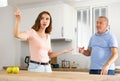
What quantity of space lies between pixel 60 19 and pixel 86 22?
595 mm

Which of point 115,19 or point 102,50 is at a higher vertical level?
point 115,19

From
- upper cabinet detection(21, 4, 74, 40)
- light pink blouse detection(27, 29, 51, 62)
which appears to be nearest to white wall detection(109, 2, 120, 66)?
upper cabinet detection(21, 4, 74, 40)

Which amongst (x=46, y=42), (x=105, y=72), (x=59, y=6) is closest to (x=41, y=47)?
(x=46, y=42)

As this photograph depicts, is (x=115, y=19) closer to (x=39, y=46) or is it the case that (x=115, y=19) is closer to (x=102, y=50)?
(x=102, y=50)

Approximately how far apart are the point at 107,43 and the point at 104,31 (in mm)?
163

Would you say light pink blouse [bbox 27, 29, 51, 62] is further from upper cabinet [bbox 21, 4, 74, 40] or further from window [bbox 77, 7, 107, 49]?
window [bbox 77, 7, 107, 49]

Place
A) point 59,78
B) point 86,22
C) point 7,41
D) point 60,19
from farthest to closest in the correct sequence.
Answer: point 7,41 < point 86,22 < point 60,19 < point 59,78

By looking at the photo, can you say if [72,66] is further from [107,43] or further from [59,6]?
[107,43]

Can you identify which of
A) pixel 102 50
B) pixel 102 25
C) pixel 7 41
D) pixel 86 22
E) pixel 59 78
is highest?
pixel 86 22

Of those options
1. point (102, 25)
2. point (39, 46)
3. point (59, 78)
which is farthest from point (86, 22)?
point (59, 78)

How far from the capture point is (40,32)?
8.37 feet

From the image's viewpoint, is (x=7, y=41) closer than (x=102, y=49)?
No

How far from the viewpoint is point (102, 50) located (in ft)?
9.04

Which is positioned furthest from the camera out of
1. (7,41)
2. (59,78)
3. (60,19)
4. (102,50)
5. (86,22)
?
(7,41)
